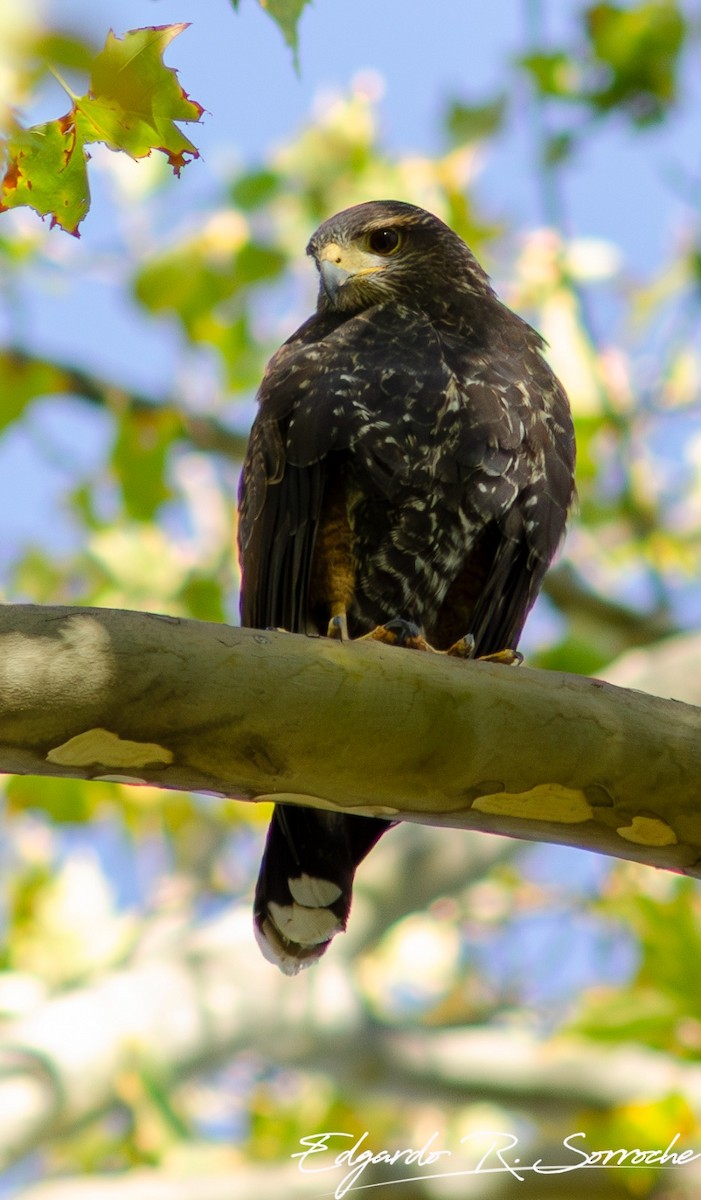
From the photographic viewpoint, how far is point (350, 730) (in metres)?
2.52

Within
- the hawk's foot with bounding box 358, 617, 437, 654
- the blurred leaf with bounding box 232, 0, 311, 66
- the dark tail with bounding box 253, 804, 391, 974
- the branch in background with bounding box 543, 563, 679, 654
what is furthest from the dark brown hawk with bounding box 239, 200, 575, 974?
the branch in background with bounding box 543, 563, 679, 654

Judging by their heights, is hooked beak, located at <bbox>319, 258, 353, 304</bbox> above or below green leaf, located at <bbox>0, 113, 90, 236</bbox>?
above

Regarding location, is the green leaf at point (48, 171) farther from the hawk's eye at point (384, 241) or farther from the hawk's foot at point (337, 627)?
the hawk's eye at point (384, 241)

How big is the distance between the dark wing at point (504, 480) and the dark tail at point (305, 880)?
65 centimetres

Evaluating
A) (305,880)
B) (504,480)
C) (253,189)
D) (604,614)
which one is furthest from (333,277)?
(604,614)

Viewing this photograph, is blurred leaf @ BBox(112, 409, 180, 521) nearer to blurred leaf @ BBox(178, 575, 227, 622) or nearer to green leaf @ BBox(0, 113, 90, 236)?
blurred leaf @ BBox(178, 575, 227, 622)

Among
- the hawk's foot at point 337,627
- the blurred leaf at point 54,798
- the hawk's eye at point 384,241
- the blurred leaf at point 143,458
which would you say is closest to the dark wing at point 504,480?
the hawk's foot at point 337,627

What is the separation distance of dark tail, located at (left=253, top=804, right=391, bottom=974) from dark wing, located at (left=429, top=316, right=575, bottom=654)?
653 mm

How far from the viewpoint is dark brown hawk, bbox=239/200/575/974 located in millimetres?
3633

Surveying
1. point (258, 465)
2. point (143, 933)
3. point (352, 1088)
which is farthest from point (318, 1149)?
point (258, 465)

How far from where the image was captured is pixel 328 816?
3.66 metres

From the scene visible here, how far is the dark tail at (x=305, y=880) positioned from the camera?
3592mm

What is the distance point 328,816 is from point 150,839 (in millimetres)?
5565

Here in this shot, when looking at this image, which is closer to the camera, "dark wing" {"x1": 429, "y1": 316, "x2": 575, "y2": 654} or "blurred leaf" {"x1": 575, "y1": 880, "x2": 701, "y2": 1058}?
"dark wing" {"x1": 429, "y1": 316, "x2": 575, "y2": 654}
